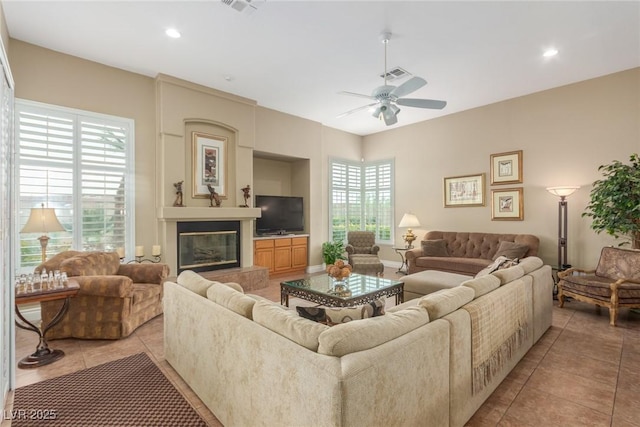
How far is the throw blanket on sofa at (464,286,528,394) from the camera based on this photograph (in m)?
2.03

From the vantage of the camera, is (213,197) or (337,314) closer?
(337,314)

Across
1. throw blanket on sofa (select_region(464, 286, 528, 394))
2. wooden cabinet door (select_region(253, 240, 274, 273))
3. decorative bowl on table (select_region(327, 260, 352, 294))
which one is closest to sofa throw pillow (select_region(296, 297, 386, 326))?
throw blanket on sofa (select_region(464, 286, 528, 394))

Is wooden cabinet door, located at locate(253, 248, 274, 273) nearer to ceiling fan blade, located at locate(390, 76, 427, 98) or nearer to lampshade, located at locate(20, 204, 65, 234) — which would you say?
lampshade, located at locate(20, 204, 65, 234)

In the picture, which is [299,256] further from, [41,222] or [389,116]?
[41,222]

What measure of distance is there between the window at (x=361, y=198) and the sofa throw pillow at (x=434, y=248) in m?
1.64

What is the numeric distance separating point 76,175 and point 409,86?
435 cm

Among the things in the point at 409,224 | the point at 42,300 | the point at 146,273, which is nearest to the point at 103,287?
the point at 42,300

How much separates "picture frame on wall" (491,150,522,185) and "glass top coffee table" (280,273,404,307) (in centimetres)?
333

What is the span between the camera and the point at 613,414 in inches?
81.0

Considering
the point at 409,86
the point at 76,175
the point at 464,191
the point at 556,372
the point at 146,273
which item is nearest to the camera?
the point at 556,372

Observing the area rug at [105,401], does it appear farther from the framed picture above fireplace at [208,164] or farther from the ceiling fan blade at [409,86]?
the ceiling fan blade at [409,86]

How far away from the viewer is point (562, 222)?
16.3 feet

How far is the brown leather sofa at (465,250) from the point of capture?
505 cm

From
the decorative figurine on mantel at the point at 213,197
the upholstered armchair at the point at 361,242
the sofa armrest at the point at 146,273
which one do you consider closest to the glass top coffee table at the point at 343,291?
the sofa armrest at the point at 146,273
